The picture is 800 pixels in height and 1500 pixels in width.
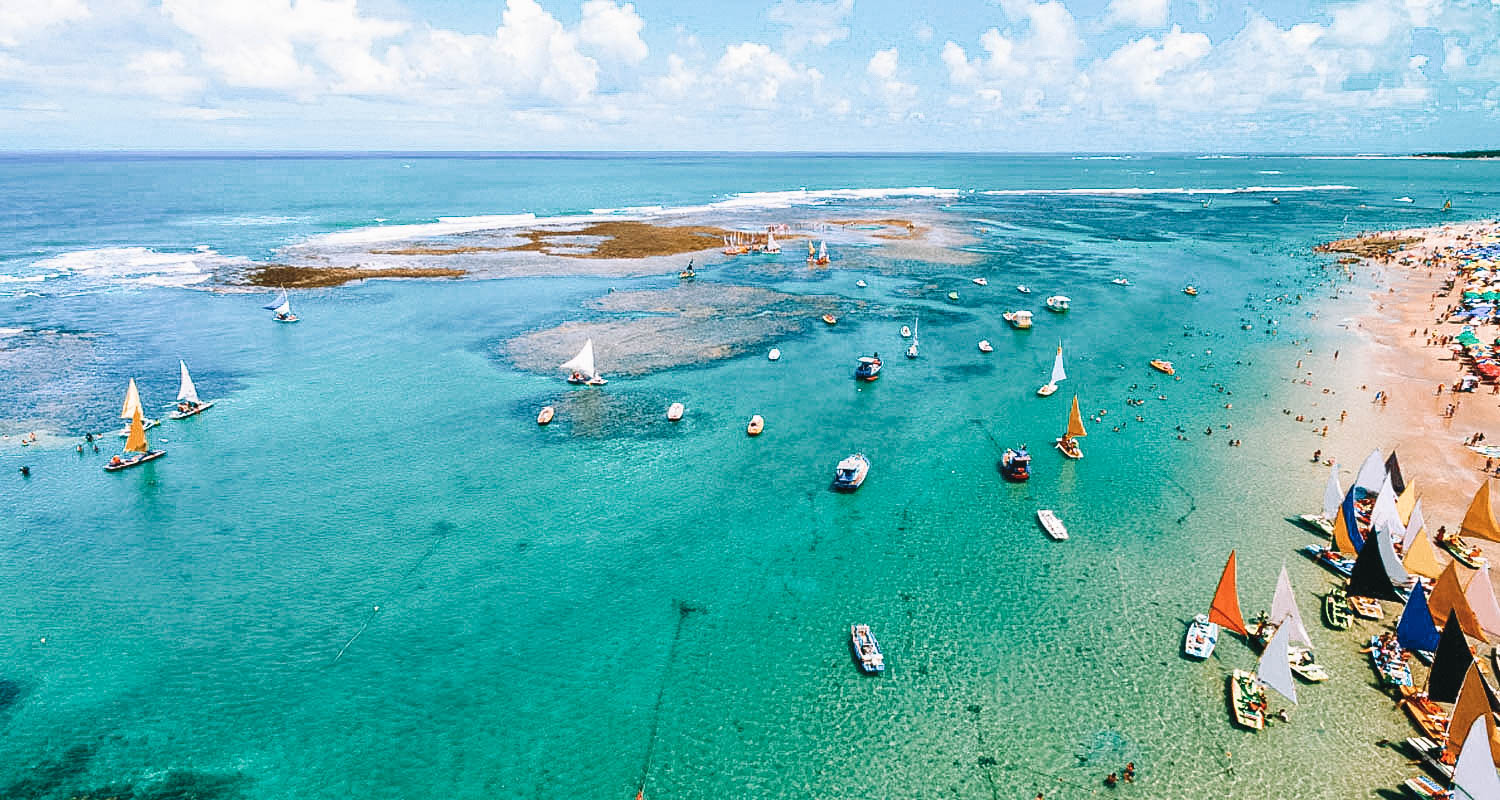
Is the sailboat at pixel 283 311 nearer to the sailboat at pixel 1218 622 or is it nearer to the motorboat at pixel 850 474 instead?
the motorboat at pixel 850 474

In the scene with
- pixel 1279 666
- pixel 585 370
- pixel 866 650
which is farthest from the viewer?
pixel 585 370

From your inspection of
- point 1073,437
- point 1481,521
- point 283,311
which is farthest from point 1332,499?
point 283,311

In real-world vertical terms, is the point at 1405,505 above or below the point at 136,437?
below

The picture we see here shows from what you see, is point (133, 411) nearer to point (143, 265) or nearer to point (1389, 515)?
point (1389, 515)

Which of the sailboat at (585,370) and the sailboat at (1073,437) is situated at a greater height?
the sailboat at (585,370)

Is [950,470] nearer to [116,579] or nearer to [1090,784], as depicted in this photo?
[1090,784]

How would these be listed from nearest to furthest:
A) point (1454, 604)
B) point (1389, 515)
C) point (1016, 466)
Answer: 1. point (1454, 604)
2. point (1389, 515)
3. point (1016, 466)

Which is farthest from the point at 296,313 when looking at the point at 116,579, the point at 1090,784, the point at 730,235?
the point at 1090,784

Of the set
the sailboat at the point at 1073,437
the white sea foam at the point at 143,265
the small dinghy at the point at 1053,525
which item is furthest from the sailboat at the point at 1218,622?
the white sea foam at the point at 143,265
